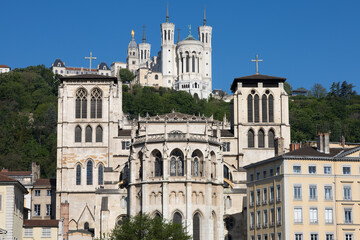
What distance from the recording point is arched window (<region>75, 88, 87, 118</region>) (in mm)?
119750

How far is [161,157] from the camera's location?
96562 mm

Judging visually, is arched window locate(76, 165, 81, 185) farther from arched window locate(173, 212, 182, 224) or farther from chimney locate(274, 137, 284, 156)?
chimney locate(274, 137, 284, 156)

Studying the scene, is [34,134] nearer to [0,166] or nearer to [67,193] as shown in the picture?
[0,166]

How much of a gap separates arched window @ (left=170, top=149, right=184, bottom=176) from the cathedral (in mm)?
115

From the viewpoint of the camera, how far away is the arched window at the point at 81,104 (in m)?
120

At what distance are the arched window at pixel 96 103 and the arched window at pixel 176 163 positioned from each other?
2590 cm

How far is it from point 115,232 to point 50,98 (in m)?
113

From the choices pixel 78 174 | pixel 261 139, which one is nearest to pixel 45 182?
pixel 78 174

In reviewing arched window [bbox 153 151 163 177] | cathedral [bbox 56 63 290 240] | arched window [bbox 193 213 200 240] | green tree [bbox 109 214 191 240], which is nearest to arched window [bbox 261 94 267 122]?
cathedral [bbox 56 63 290 240]

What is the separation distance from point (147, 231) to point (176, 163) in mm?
13887

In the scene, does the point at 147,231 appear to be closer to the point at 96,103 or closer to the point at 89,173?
the point at 89,173

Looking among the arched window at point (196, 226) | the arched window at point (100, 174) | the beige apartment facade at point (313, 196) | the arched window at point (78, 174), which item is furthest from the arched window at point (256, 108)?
the beige apartment facade at point (313, 196)

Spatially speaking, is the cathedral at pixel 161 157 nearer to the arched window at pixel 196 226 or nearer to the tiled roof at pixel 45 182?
the arched window at pixel 196 226

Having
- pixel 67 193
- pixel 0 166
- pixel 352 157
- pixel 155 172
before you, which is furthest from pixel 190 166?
pixel 0 166
